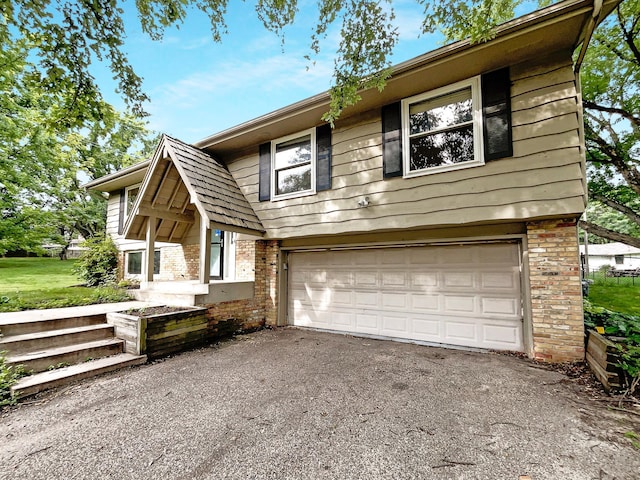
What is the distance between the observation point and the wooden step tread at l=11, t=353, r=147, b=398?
3.34 meters

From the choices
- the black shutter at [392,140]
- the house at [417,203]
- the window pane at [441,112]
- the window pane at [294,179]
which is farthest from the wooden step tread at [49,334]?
the window pane at [441,112]

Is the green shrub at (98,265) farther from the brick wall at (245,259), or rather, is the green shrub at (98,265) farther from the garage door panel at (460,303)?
the garage door panel at (460,303)

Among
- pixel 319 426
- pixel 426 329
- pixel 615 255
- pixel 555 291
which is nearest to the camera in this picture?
pixel 319 426

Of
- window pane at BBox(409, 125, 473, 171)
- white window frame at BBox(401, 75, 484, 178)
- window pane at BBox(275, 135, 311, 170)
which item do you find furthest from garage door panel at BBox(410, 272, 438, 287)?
window pane at BBox(275, 135, 311, 170)

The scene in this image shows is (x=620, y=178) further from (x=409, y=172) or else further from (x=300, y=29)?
(x=300, y=29)

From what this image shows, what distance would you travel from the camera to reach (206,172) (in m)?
6.48

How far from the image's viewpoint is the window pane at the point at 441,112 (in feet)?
15.7

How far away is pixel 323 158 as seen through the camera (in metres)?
6.08

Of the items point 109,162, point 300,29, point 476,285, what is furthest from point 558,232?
point 109,162

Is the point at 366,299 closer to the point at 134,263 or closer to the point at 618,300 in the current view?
the point at 134,263

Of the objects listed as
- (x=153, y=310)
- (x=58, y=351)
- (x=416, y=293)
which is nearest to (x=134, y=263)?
(x=153, y=310)

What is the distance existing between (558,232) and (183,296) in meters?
6.66

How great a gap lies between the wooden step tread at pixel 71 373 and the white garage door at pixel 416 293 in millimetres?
3652

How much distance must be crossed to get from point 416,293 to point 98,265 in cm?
1118
